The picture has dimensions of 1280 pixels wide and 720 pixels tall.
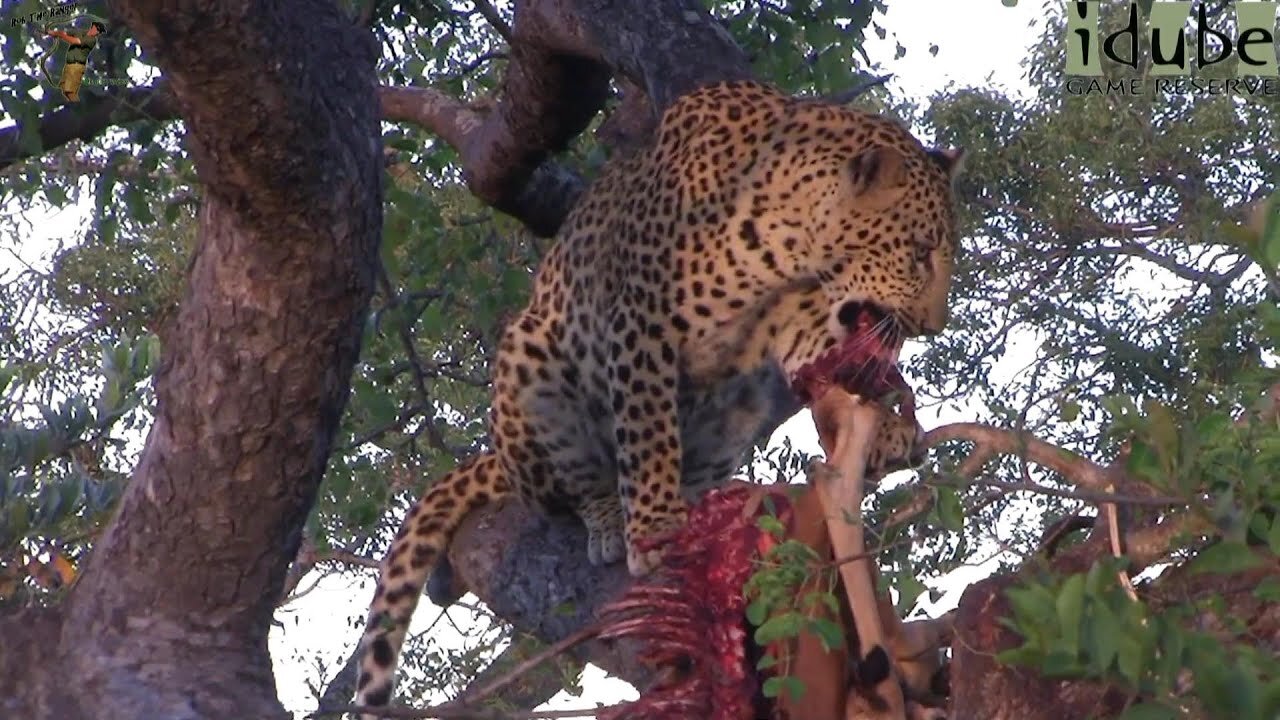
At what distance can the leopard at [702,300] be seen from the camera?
17.6 feet

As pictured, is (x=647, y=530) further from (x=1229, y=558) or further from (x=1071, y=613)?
(x=1071, y=613)

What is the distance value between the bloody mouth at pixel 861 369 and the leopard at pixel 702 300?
2 centimetres

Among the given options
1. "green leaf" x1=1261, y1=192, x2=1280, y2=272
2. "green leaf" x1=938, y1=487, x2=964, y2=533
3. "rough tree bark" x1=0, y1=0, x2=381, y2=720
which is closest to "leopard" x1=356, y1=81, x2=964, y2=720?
"rough tree bark" x1=0, y1=0, x2=381, y2=720

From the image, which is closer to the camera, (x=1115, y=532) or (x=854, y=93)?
(x=1115, y=532)

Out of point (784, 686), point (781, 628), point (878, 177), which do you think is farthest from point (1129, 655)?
point (878, 177)

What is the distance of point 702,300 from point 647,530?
734 millimetres

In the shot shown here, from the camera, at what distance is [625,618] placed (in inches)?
137

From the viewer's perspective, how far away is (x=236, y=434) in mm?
3936

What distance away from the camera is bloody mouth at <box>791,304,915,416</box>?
433 centimetres

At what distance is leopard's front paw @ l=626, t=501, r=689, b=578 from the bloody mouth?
1.51 feet

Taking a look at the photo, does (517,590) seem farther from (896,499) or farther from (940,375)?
(940,375)

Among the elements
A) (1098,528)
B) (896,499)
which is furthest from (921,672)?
(1098,528)

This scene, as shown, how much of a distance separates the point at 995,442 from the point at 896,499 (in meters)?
0.39

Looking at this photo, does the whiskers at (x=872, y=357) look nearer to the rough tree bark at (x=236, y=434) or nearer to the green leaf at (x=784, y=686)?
the rough tree bark at (x=236, y=434)
